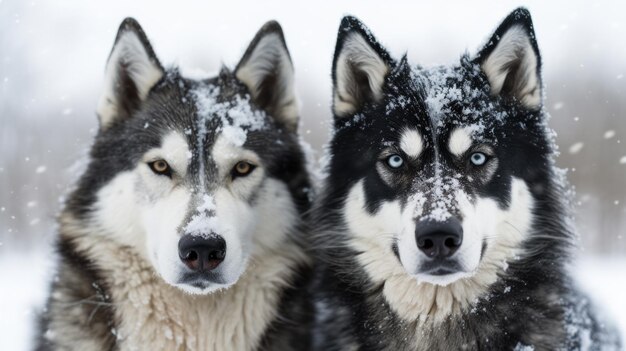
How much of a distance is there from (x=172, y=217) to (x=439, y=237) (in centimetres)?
159

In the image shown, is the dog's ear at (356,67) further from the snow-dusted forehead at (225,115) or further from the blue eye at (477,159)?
the blue eye at (477,159)

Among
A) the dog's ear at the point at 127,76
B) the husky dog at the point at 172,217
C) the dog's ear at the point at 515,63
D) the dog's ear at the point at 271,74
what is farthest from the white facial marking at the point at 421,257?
the dog's ear at the point at 127,76

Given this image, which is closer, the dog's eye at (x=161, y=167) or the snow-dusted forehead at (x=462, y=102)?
the snow-dusted forehead at (x=462, y=102)

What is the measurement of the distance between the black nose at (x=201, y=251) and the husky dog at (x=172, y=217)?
118mm

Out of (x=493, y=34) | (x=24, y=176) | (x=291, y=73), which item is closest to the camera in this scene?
(x=493, y=34)

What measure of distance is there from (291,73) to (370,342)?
2.04 m

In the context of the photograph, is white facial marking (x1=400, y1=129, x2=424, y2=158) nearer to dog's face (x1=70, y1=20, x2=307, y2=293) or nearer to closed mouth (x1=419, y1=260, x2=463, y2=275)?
closed mouth (x1=419, y1=260, x2=463, y2=275)

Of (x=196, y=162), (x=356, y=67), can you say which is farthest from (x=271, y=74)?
(x=196, y=162)

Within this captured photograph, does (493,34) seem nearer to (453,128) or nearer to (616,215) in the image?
(453,128)

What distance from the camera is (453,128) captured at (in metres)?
3.67

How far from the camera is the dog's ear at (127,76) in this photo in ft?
14.3

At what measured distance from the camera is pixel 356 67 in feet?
13.8

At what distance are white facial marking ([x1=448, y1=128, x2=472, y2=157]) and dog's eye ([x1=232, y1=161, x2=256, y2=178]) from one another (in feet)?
4.47

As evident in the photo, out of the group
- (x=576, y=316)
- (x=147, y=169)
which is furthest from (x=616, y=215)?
(x=147, y=169)
